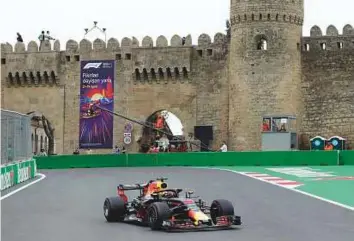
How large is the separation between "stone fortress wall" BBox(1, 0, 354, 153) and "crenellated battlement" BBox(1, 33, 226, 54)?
6 centimetres

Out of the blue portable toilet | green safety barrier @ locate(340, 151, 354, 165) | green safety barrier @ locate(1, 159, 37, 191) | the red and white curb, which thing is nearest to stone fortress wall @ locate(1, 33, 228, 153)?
the blue portable toilet

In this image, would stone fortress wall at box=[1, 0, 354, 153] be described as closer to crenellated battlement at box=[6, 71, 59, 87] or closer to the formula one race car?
crenellated battlement at box=[6, 71, 59, 87]

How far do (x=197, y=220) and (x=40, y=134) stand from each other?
5560 cm

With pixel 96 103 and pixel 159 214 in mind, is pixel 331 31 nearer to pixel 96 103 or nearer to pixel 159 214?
A: pixel 96 103

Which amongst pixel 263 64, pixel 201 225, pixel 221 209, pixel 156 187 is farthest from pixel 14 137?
pixel 263 64

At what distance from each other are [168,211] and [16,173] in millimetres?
13511

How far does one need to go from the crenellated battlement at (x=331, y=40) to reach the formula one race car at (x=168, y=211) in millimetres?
31783

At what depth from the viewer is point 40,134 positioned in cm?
6681

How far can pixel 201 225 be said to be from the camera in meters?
Result: 12.5

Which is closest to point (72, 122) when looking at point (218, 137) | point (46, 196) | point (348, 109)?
point (218, 137)

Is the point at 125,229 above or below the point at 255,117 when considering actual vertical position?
below

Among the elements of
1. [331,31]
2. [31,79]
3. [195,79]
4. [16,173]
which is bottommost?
[16,173]

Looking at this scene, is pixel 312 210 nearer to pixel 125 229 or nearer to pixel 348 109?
pixel 125 229

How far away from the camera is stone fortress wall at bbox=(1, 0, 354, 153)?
141 ft
